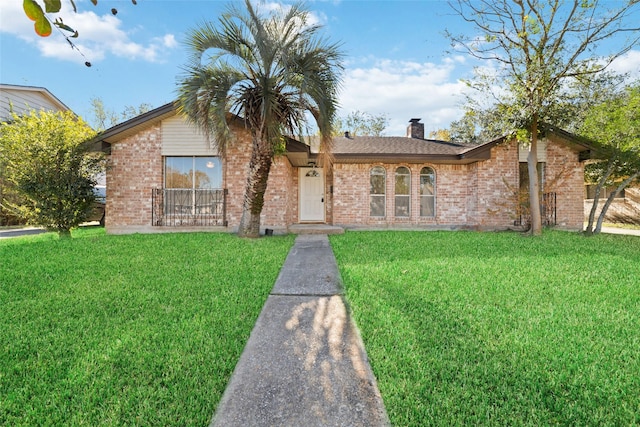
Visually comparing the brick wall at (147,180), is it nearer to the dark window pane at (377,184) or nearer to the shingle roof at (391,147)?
the shingle roof at (391,147)

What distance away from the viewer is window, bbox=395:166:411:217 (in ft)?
37.6

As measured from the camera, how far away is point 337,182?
11227mm

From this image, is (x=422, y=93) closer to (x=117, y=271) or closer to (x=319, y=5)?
(x=319, y=5)

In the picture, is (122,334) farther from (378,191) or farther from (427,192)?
(427,192)

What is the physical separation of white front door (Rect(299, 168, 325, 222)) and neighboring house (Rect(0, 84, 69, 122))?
13292 millimetres

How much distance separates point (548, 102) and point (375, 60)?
5824mm

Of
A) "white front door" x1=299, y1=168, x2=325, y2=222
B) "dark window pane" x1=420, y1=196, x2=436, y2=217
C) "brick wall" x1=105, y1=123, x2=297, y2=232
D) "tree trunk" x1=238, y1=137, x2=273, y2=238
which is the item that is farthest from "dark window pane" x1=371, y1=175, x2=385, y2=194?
"tree trunk" x1=238, y1=137, x2=273, y2=238

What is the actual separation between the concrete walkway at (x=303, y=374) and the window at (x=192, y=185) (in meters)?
6.87

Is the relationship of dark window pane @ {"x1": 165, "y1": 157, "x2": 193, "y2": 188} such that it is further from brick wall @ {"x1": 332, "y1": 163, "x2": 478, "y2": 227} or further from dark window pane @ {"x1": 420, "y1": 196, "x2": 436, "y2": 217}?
dark window pane @ {"x1": 420, "y1": 196, "x2": 436, "y2": 217}

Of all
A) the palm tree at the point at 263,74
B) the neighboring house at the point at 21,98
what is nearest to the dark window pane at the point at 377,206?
the palm tree at the point at 263,74

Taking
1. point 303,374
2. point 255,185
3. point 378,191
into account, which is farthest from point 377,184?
point 303,374

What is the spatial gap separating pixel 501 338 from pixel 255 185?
6718 millimetres

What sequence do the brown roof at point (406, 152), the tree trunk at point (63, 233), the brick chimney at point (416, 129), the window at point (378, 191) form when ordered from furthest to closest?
1. the brick chimney at point (416, 129)
2. the window at point (378, 191)
3. the brown roof at point (406, 152)
4. the tree trunk at point (63, 233)

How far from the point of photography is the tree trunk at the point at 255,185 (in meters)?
7.96
